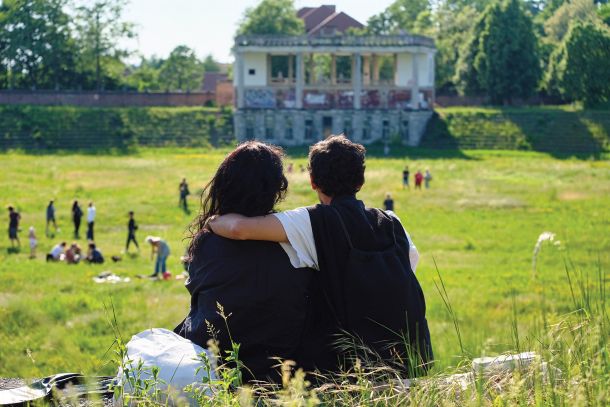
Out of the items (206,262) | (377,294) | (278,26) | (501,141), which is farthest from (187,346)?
(278,26)

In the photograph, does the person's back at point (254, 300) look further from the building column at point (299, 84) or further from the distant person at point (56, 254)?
the building column at point (299, 84)

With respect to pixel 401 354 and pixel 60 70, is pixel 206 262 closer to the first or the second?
pixel 401 354

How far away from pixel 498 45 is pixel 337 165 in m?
56.3

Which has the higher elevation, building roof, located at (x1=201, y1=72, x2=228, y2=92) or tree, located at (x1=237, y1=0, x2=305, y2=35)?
tree, located at (x1=237, y1=0, x2=305, y2=35)

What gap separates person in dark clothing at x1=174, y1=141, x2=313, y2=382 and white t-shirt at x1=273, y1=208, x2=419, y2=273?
37mm

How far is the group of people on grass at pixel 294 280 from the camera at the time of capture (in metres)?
A: 4.89

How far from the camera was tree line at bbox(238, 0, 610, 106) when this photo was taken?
50469mm

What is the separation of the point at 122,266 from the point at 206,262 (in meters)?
15.6

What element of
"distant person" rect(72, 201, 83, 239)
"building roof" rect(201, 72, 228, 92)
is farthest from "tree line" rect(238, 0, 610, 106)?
"distant person" rect(72, 201, 83, 239)

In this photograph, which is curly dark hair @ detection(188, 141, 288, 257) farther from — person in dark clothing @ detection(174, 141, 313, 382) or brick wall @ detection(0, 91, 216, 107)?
brick wall @ detection(0, 91, 216, 107)

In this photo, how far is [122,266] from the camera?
798 inches

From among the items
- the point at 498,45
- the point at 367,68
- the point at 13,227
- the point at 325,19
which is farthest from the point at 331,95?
the point at 13,227

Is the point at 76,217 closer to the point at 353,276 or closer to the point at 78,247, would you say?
the point at 78,247

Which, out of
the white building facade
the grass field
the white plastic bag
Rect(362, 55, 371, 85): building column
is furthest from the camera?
Rect(362, 55, 371, 85): building column
